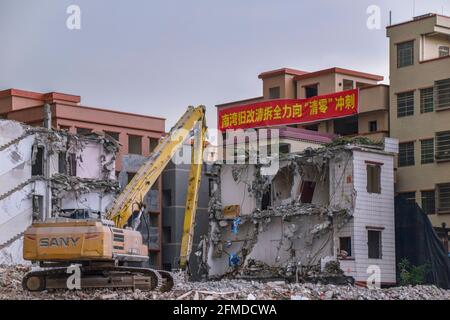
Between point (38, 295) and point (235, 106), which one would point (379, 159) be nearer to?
point (235, 106)

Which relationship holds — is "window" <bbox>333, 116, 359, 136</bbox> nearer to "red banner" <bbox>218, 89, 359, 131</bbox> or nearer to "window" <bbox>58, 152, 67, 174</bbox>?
"red banner" <bbox>218, 89, 359, 131</bbox>

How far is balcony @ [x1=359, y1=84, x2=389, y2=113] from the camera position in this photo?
56656mm

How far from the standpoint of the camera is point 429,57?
2175 inches

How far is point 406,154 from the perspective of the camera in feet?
181

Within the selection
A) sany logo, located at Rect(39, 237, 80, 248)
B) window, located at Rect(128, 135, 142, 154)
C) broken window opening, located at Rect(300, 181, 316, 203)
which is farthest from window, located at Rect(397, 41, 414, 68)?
sany logo, located at Rect(39, 237, 80, 248)

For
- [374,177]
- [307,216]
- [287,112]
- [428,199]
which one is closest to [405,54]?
[374,177]

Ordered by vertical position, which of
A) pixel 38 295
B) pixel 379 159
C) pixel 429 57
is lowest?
pixel 38 295

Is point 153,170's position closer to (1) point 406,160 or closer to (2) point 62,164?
(2) point 62,164

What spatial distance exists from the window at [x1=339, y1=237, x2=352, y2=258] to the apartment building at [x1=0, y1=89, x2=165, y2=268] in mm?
13425

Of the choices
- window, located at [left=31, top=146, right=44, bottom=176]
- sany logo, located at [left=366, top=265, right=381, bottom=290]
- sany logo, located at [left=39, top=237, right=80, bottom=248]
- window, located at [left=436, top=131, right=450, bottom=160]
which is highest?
window, located at [left=436, top=131, right=450, bottom=160]

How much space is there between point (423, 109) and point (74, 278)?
83.0 feet
